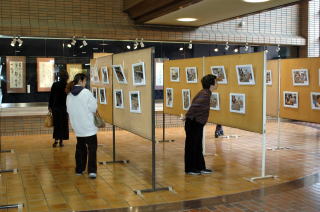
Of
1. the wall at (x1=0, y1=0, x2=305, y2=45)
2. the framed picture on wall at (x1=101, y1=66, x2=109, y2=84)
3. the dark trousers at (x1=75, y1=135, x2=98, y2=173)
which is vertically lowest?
the dark trousers at (x1=75, y1=135, x2=98, y2=173)

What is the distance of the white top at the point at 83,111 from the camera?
21.2 ft

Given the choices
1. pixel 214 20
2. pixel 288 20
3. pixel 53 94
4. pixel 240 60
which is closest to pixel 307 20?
pixel 288 20

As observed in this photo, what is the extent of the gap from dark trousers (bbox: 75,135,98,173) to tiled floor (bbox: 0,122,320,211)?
0.21 metres

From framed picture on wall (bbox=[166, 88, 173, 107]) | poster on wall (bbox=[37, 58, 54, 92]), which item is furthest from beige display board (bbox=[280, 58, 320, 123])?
poster on wall (bbox=[37, 58, 54, 92])

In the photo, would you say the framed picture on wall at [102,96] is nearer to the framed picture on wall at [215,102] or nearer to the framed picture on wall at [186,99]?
the framed picture on wall at [186,99]

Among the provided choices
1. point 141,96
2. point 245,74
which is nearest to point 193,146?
point 141,96

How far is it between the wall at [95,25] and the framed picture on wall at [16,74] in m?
0.76

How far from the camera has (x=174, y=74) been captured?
945 centimetres

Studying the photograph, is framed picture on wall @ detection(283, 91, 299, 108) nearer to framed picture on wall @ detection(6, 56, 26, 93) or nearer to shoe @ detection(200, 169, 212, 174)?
shoe @ detection(200, 169, 212, 174)

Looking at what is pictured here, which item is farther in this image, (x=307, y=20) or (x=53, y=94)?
(x=307, y=20)

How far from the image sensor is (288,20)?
15.2m

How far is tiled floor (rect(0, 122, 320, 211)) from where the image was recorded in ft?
18.7

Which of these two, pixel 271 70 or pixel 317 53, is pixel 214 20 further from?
pixel 317 53

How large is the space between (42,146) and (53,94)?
57.8 inches
